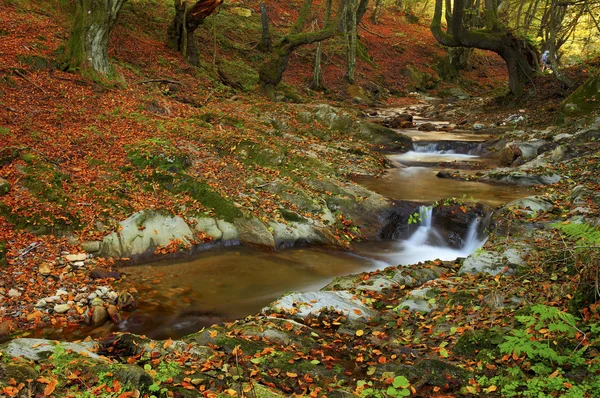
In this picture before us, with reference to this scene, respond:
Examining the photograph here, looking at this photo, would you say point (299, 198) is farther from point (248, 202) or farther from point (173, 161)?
point (173, 161)

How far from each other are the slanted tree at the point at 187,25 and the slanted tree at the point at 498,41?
9845 millimetres

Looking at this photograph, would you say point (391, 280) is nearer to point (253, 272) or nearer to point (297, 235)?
point (253, 272)

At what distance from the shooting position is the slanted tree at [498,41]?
18594 mm

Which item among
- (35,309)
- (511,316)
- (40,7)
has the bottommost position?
(35,309)

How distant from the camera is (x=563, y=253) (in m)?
4.94

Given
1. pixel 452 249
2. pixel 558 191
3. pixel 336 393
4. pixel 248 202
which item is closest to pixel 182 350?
pixel 336 393

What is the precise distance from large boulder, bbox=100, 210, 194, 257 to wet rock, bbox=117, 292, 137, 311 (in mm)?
1362

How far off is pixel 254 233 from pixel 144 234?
6.81 ft

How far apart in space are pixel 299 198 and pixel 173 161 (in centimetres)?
291

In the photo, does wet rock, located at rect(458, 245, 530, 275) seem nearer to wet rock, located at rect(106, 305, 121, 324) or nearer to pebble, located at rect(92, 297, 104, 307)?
wet rock, located at rect(106, 305, 121, 324)

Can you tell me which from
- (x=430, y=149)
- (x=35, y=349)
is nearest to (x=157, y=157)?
(x=35, y=349)

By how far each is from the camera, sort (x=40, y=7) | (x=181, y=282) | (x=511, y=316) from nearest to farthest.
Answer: (x=511, y=316) < (x=181, y=282) < (x=40, y=7)

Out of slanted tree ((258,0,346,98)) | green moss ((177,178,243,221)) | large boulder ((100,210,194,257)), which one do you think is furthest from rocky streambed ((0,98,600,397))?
slanted tree ((258,0,346,98))

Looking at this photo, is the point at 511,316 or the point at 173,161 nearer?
the point at 511,316
